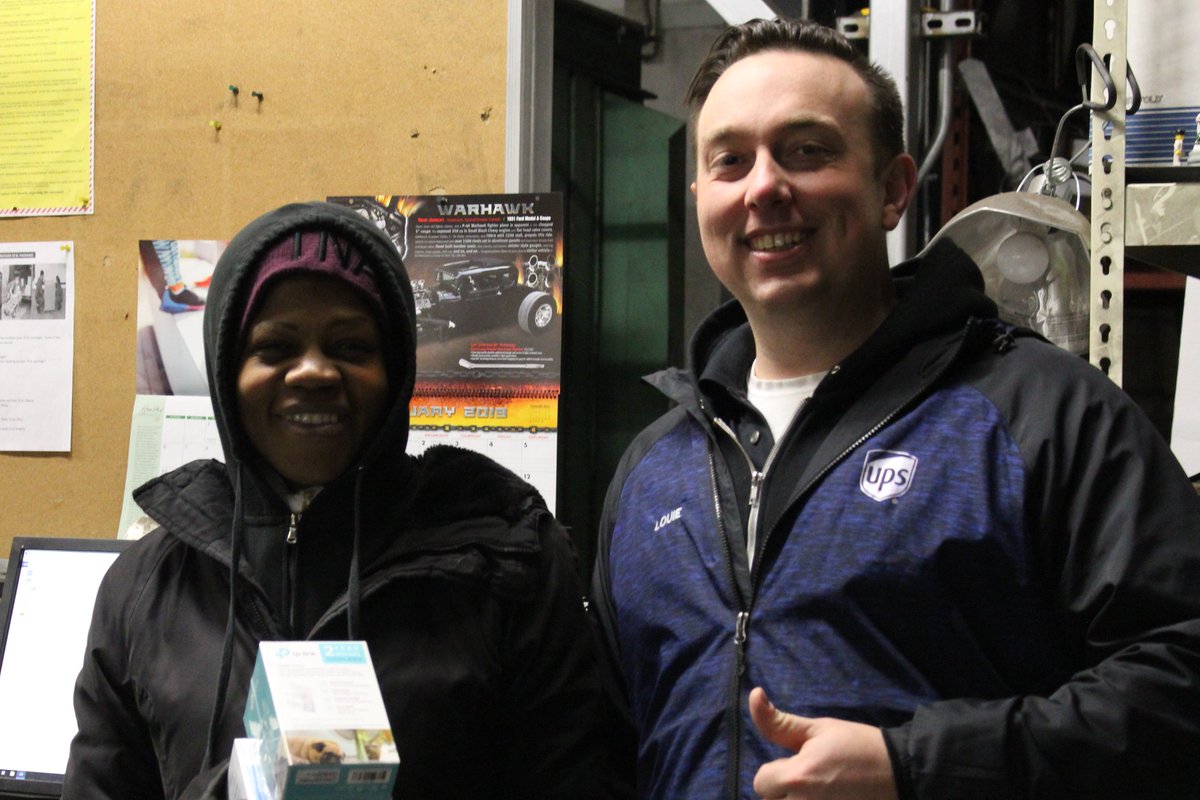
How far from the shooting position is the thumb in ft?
2.83

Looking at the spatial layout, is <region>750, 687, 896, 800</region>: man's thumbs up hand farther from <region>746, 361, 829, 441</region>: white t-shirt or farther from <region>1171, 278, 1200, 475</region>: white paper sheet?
<region>1171, 278, 1200, 475</region>: white paper sheet

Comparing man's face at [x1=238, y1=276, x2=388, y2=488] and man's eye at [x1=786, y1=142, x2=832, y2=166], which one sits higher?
man's eye at [x1=786, y1=142, x2=832, y2=166]

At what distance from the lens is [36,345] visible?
195cm

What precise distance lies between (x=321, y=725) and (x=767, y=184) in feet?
1.97

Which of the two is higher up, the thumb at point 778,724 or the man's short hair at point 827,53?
the man's short hair at point 827,53

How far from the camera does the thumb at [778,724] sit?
2.83 feet

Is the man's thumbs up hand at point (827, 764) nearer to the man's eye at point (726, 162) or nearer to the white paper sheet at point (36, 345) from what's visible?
the man's eye at point (726, 162)

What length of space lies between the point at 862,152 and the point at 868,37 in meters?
0.49

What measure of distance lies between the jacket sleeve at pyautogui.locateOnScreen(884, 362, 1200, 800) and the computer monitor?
1142mm

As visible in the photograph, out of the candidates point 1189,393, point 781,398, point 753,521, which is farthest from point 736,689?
point 1189,393

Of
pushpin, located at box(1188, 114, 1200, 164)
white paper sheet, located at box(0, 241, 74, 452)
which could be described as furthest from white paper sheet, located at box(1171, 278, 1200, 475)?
white paper sheet, located at box(0, 241, 74, 452)

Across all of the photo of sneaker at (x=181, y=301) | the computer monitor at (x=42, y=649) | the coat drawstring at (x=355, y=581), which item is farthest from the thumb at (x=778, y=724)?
the photo of sneaker at (x=181, y=301)

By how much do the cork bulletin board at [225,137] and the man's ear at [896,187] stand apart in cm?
74

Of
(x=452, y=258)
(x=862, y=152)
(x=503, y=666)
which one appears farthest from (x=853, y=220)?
(x=452, y=258)
